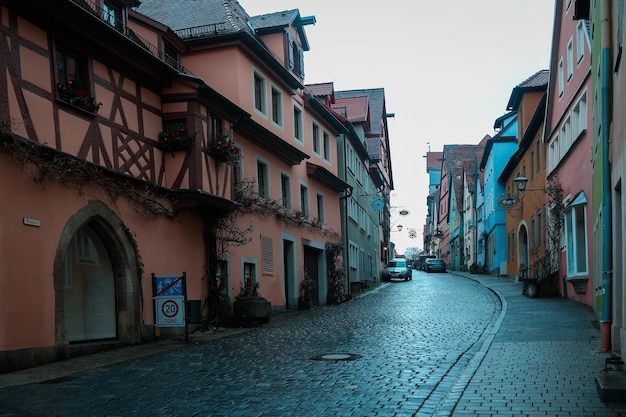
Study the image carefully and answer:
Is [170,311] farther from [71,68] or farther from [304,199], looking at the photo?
[304,199]

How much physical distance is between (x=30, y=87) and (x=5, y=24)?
1070mm

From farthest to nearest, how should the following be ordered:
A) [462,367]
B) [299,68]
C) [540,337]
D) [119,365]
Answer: [299,68] < [540,337] < [119,365] < [462,367]

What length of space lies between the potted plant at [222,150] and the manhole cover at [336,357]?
23.2ft

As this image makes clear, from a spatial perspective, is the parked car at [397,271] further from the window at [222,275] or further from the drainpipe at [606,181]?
the drainpipe at [606,181]

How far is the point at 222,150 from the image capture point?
16781 millimetres

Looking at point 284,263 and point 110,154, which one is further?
point 284,263

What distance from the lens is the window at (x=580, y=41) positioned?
18802 millimetres

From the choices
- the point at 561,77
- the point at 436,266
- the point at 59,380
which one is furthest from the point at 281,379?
the point at 436,266

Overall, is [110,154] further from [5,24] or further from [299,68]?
[299,68]

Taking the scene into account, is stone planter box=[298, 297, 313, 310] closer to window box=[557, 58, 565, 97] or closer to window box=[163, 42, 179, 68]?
window box=[163, 42, 179, 68]

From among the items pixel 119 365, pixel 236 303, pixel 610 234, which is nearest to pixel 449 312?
pixel 236 303

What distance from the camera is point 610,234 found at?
1010cm

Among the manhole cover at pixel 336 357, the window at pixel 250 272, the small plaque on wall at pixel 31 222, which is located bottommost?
the manhole cover at pixel 336 357

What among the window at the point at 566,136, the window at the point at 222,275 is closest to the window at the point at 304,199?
the window at the point at 222,275
